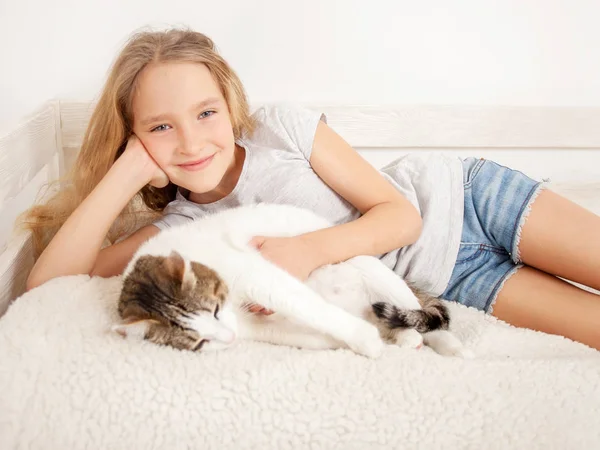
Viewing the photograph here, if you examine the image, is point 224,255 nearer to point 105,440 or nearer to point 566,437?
point 105,440

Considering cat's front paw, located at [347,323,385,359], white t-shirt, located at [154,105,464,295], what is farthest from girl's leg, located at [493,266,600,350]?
cat's front paw, located at [347,323,385,359]

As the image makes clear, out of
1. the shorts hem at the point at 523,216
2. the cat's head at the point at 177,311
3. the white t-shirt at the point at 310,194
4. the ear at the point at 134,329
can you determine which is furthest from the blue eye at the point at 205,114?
the shorts hem at the point at 523,216

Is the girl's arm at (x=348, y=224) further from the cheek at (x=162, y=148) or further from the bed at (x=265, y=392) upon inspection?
the cheek at (x=162, y=148)

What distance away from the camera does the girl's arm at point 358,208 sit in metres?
1.11

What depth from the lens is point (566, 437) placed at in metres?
0.79

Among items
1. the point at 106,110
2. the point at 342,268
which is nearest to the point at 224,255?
the point at 342,268

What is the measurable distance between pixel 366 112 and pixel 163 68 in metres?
0.79

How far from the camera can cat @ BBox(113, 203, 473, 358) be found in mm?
912

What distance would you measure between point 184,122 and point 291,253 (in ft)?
1.13

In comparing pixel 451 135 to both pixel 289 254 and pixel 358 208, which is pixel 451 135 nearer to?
pixel 358 208

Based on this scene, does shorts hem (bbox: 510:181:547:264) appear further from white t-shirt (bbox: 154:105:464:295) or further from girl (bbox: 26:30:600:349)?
white t-shirt (bbox: 154:105:464:295)

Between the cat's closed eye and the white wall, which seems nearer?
the cat's closed eye

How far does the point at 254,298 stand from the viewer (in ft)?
3.09

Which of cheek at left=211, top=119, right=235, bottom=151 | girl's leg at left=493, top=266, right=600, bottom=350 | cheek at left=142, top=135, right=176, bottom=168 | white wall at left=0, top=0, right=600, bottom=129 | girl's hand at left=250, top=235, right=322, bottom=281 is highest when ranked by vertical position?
white wall at left=0, top=0, right=600, bottom=129
